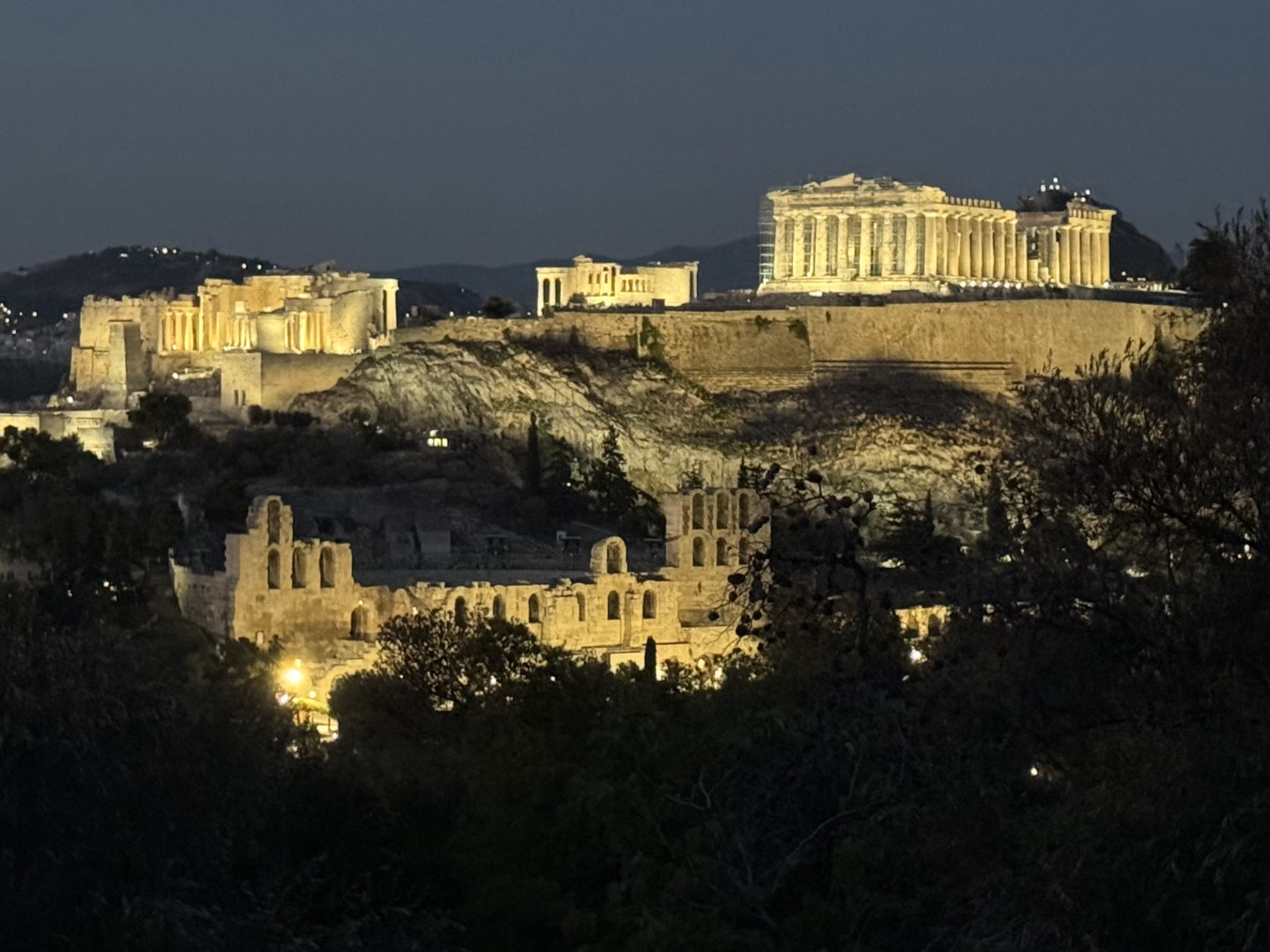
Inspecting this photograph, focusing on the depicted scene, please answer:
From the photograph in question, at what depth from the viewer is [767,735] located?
25.4 meters

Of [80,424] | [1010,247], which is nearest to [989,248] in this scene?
[1010,247]

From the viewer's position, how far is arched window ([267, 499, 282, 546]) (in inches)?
1625

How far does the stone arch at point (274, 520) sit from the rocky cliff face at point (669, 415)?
693 inches

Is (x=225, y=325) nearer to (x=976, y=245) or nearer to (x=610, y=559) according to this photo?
(x=976, y=245)

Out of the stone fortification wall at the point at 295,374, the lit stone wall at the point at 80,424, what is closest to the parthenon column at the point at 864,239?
the stone fortification wall at the point at 295,374

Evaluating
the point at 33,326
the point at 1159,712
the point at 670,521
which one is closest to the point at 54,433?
the point at 670,521

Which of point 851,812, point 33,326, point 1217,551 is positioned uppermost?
point 33,326

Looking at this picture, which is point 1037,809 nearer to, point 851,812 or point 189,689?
point 851,812

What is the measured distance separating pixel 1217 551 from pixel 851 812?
417 cm

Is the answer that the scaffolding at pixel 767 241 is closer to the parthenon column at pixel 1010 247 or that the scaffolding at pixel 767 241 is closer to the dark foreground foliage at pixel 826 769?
the parthenon column at pixel 1010 247

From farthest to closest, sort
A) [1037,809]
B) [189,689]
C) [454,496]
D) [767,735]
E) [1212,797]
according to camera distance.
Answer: [454,496] → [189,689] → [767,735] → [1037,809] → [1212,797]

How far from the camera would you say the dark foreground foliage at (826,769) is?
16.4 m

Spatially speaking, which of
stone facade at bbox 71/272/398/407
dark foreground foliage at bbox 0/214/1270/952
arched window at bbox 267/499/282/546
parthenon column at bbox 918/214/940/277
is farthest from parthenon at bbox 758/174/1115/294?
dark foreground foliage at bbox 0/214/1270/952

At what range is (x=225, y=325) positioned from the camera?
72375 millimetres
